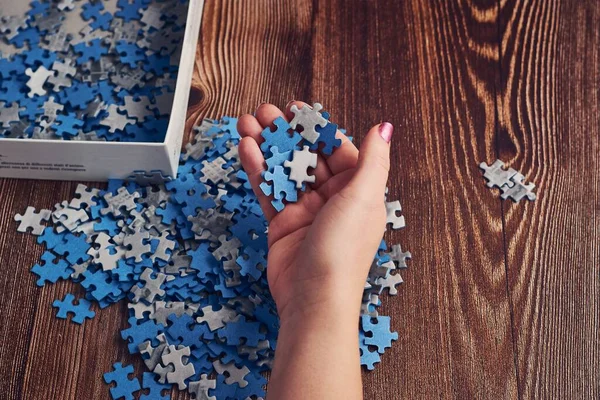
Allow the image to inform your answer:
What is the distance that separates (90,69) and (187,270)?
760 mm

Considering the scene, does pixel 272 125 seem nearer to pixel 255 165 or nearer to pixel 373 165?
pixel 255 165

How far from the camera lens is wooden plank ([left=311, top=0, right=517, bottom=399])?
5.31ft

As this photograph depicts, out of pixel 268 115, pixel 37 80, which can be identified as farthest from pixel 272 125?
pixel 37 80

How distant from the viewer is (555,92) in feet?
6.58

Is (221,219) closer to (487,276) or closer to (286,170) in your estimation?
(286,170)

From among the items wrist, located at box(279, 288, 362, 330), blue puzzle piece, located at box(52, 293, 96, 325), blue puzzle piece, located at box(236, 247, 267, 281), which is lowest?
blue puzzle piece, located at box(52, 293, 96, 325)

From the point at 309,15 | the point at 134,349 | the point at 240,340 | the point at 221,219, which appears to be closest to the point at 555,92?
the point at 309,15

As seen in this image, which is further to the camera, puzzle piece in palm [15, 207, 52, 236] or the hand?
puzzle piece in palm [15, 207, 52, 236]

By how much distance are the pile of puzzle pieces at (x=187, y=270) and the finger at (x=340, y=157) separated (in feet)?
0.27

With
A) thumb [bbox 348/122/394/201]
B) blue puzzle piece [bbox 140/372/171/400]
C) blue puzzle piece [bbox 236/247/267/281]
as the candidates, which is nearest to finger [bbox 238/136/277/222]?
blue puzzle piece [bbox 236/247/267/281]

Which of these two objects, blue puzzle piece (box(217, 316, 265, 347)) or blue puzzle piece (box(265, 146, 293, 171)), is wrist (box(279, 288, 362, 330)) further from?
blue puzzle piece (box(265, 146, 293, 171))

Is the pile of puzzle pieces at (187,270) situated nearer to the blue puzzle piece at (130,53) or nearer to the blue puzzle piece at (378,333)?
the blue puzzle piece at (378,333)

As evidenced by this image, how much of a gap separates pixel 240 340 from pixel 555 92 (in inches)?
49.3

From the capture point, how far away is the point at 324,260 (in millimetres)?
1405
